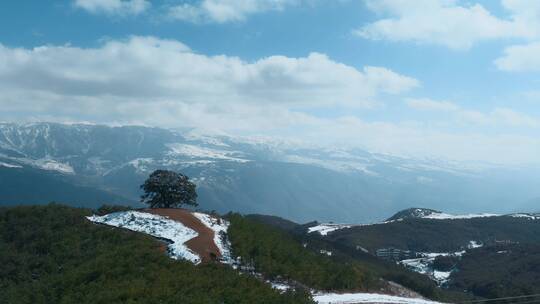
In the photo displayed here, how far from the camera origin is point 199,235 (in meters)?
50.7

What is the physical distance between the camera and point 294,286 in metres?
42.4

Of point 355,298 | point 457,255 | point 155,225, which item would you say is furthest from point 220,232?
point 457,255

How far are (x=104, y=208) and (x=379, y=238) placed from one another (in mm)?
140274

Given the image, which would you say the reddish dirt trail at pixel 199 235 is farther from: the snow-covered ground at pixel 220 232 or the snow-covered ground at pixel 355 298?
the snow-covered ground at pixel 355 298

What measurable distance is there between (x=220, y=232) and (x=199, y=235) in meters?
3.47

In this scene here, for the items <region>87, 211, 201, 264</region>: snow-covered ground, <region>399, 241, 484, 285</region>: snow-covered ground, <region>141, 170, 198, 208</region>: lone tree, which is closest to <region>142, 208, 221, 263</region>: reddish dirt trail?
<region>87, 211, 201, 264</region>: snow-covered ground

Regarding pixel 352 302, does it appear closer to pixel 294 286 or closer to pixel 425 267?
pixel 294 286

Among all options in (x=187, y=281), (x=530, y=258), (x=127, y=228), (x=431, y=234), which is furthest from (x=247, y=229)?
(x=431, y=234)

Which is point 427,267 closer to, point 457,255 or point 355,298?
point 457,255

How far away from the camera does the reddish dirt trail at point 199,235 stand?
4499 cm

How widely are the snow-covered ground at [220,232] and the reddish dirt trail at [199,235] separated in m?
0.51

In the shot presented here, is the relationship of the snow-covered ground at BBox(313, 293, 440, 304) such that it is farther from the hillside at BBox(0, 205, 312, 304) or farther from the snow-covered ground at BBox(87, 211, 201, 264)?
the snow-covered ground at BBox(87, 211, 201, 264)

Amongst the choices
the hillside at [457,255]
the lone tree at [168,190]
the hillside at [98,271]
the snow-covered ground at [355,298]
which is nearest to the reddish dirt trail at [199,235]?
the hillside at [98,271]

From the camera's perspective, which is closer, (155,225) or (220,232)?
(155,225)
